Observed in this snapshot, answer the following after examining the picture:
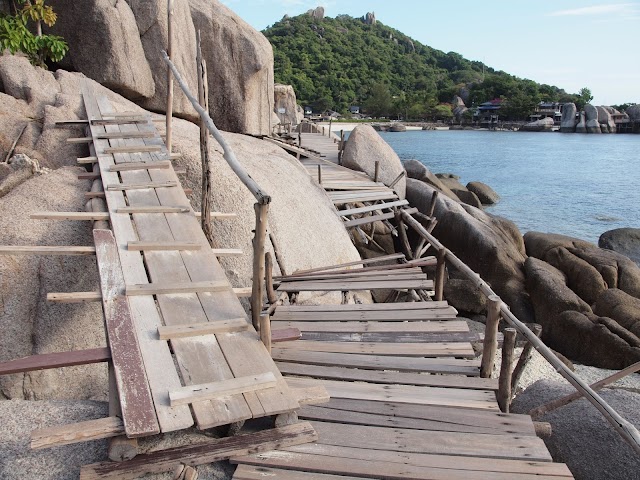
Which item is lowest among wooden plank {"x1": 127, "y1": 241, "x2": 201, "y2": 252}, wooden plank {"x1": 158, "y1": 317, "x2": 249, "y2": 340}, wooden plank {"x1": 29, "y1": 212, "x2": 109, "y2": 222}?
wooden plank {"x1": 158, "y1": 317, "x2": 249, "y2": 340}

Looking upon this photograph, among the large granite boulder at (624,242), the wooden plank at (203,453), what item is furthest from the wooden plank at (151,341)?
the large granite boulder at (624,242)

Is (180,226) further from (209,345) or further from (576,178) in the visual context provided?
(576,178)

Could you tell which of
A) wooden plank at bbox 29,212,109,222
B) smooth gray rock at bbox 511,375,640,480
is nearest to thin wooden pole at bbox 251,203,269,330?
wooden plank at bbox 29,212,109,222

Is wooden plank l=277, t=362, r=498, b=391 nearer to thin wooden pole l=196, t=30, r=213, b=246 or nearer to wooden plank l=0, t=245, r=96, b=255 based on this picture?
wooden plank l=0, t=245, r=96, b=255

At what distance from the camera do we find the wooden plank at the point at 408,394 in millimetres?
4352

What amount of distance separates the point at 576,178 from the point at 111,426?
47353 mm

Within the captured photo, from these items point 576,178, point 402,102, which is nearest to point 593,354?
point 576,178

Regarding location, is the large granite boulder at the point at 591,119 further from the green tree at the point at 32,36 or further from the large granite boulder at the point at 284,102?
the green tree at the point at 32,36

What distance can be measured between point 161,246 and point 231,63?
922 cm

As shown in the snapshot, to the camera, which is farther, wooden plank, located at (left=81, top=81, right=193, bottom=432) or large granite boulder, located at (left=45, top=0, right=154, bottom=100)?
large granite boulder, located at (left=45, top=0, right=154, bottom=100)

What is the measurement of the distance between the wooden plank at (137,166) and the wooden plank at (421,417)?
4.51 m

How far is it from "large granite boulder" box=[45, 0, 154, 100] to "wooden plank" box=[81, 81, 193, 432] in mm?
6799

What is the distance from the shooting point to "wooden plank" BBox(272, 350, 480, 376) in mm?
4914

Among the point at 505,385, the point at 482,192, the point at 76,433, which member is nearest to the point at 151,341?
the point at 76,433
